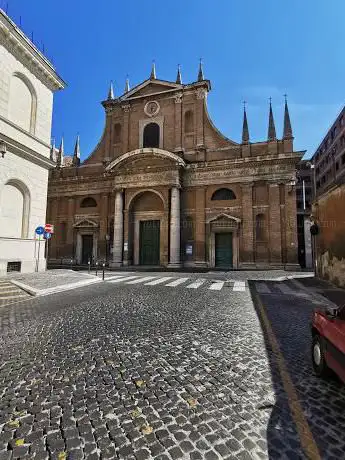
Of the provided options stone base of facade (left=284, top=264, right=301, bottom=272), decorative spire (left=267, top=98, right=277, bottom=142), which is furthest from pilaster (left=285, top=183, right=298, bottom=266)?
decorative spire (left=267, top=98, right=277, bottom=142)

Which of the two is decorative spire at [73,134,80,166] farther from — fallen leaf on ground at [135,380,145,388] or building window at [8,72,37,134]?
fallen leaf on ground at [135,380,145,388]

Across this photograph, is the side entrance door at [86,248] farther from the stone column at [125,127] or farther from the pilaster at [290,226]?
the pilaster at [290,226]

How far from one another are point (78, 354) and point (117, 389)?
4.36ft

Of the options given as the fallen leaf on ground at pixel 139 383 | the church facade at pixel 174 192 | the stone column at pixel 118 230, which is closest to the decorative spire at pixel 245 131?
the church facade at pixel 174 192

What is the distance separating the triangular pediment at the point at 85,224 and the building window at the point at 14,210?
13483 mm

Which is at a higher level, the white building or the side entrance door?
the white building

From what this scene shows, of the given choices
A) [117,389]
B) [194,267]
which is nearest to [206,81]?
[194,267]

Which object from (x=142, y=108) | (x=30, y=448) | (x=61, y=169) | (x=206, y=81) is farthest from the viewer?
(x=61, y=169)

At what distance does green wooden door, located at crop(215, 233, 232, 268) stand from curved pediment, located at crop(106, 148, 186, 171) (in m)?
7.65

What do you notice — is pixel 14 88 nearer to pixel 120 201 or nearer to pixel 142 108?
pixel 120 201

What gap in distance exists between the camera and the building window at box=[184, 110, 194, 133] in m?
26.8

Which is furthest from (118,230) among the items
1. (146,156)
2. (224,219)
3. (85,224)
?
(224,219)

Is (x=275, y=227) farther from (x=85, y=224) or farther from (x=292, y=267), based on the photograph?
(x=85, y=224)

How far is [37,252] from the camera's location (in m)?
14.7
